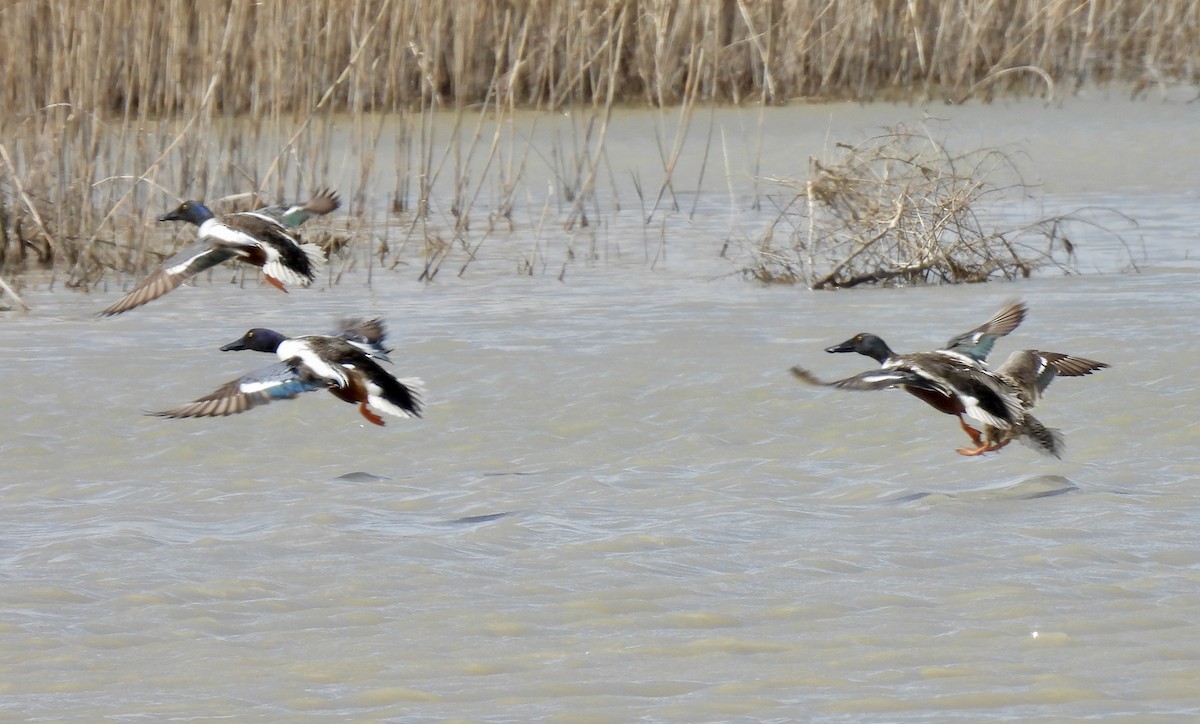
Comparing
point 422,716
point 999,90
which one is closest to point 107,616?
point 422,716

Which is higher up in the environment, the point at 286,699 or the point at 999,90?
the point at 999,90

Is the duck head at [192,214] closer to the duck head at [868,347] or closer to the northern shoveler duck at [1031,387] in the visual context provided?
the duck head at [868,347]

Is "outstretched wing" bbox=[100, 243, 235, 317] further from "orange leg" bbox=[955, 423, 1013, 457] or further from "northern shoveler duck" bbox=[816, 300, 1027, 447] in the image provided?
"orange leg" bbox=[955, 423, 1013, 457]

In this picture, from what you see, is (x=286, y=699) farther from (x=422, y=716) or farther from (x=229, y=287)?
(x=229, y=287)

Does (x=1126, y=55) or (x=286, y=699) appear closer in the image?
(x=286, y=699)

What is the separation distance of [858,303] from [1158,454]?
249cm

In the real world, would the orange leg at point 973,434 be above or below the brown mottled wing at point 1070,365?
below

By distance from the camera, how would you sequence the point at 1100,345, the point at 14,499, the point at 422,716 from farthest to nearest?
the point at 1100,345, the point at 14,499, the point at 422,716

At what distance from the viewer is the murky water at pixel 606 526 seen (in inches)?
127

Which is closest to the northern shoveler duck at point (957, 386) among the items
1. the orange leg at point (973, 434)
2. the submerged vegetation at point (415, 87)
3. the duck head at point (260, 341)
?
the orange leg at point (973, 434)

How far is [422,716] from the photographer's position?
3.06m

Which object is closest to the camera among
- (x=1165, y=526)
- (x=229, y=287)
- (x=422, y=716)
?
(x=422, y=716)

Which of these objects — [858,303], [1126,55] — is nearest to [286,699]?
[858,303]

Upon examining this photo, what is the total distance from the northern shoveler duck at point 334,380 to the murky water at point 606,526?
0.18m
